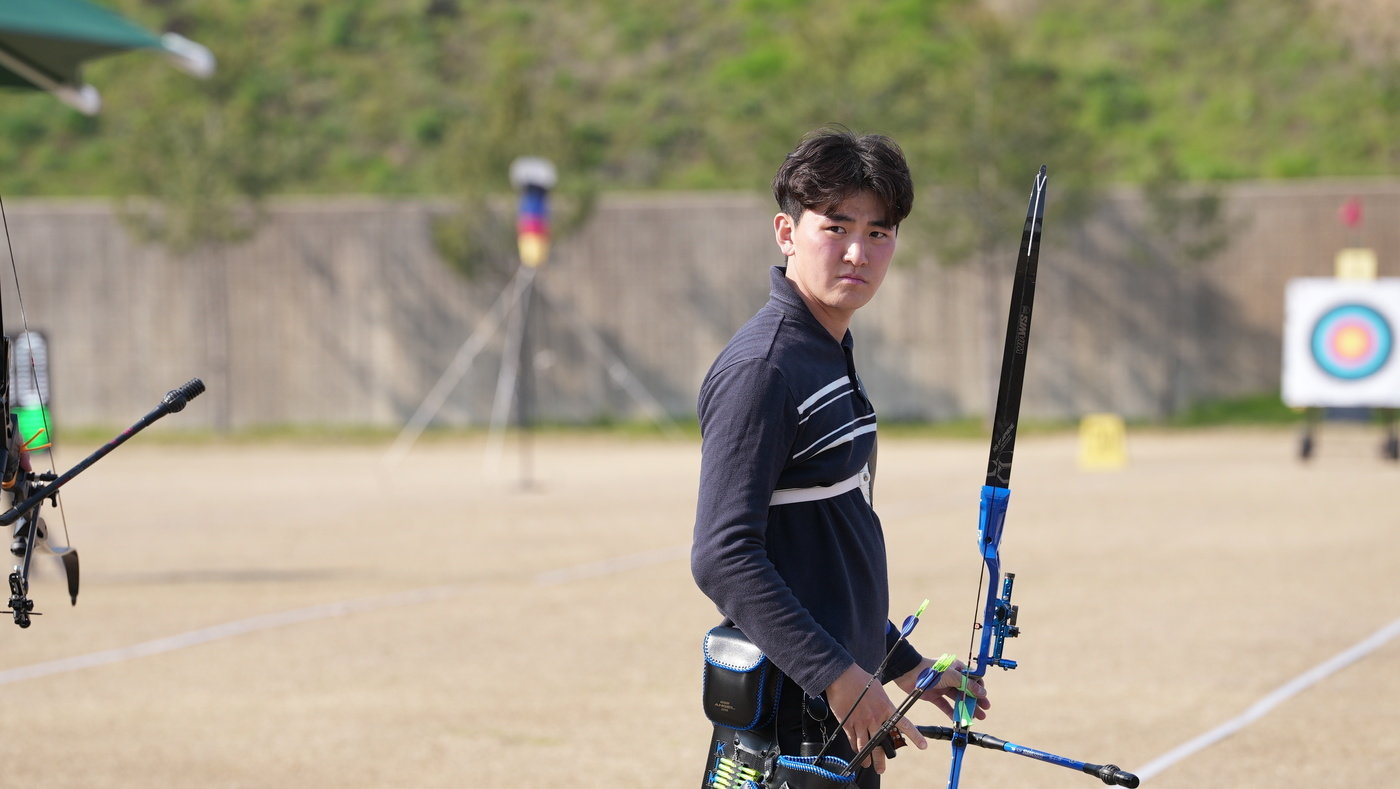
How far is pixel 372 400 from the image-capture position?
24844 millimetres

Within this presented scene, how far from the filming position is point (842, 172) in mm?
2631

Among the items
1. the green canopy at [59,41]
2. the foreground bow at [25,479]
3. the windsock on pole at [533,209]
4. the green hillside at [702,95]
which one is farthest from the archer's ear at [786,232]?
the green hillside at [702,95]

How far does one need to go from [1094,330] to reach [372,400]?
10.1m

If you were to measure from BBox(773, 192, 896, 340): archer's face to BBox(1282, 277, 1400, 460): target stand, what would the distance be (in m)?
17.7

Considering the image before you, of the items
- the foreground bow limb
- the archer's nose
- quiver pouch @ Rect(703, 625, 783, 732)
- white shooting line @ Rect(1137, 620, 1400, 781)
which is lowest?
white shooting line @ Rect(1137, 620, 1400, 781)

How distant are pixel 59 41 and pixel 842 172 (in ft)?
8.41

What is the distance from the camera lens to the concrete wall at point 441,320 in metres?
24.3

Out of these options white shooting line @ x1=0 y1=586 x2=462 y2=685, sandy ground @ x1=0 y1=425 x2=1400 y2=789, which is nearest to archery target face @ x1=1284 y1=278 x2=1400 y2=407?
sandy ground @ x1=0 y1=425 x2=1400 y2=789

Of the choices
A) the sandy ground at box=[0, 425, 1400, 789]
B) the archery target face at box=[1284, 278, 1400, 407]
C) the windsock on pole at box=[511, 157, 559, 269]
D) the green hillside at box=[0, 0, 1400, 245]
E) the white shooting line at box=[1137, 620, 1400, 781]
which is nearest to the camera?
the white shooting line at box=[1137, 620, 1400, 781]

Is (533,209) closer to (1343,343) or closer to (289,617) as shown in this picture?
(1343,343)

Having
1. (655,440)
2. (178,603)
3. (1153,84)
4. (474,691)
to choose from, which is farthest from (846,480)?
(1153,84)

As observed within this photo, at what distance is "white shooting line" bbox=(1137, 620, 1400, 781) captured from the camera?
17.7ft

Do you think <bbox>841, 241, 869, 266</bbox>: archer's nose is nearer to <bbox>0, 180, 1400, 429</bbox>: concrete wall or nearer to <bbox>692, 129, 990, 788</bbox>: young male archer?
<bbox>692, 129, 990, 788</bbox>: young male archer

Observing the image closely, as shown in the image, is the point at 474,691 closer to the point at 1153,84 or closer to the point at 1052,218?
the point at 1052,218
